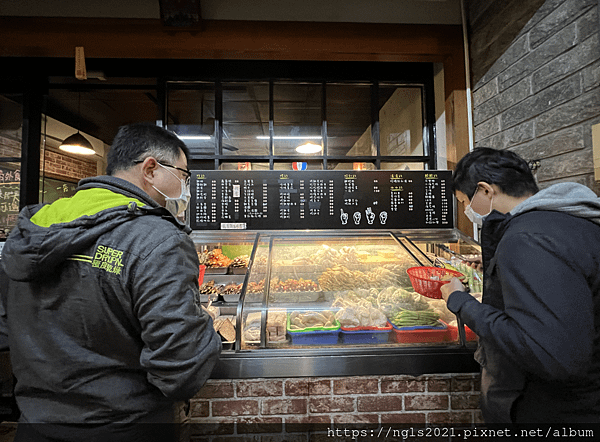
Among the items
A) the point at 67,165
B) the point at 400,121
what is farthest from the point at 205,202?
the point at 67,165

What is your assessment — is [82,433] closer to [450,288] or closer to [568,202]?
[450,288]

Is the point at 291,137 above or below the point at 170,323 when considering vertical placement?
above

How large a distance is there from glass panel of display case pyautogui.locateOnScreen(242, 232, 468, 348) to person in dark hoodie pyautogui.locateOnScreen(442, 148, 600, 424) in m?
0.58

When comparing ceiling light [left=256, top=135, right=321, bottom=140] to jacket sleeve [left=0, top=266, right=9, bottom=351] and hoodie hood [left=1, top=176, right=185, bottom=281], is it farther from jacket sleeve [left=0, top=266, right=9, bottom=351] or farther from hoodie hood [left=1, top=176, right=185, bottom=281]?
jacket sleeve [left=0, top=266, right=9, bottom=351]

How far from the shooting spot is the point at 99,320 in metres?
1.14

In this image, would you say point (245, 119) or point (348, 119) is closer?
point (245, 119)

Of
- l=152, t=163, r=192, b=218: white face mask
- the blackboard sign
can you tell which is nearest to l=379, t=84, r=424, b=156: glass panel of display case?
l=152, t=163, r=192, b=218: white face mask

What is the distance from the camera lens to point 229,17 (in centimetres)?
330

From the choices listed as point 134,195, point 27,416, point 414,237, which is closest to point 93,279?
point 134,195

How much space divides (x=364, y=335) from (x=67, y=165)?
8.94 m

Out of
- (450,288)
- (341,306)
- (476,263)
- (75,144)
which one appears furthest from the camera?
(75,144)

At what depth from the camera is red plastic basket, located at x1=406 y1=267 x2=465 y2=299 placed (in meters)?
1.90

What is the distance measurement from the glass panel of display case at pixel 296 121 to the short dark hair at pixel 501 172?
2.19m

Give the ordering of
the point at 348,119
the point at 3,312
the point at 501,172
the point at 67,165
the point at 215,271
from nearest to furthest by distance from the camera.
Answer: the point at 3,312, the point at 501,172, the point at 215,271, the point at 348,119, the point at 67,165
